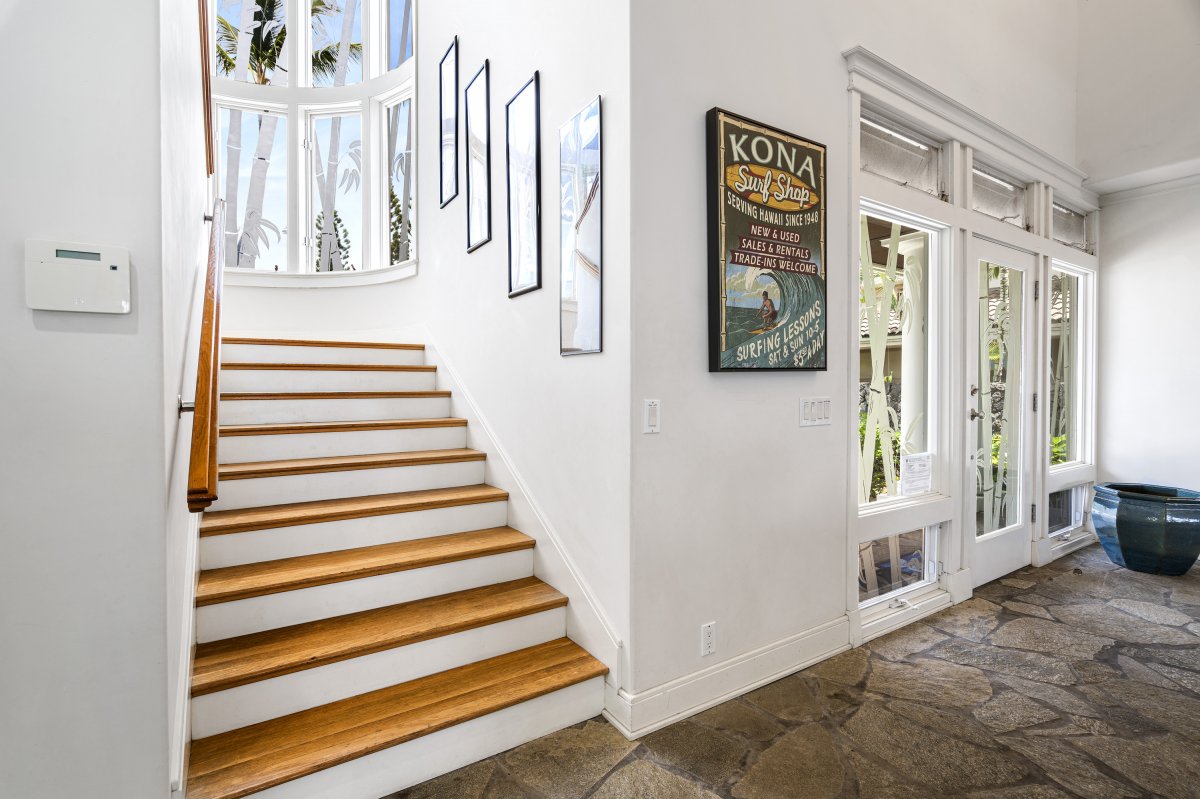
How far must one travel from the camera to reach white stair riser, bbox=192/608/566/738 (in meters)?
1.75

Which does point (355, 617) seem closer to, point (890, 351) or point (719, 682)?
point (719, 682)

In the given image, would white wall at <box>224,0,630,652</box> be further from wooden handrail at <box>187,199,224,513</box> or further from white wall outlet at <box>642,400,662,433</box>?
wooden handrail at <box>187,199,224,513</box>

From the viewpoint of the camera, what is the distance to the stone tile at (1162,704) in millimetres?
2045

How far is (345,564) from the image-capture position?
2234mm

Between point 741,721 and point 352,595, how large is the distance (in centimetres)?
151

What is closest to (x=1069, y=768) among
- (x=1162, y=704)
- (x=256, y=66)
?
(x=1162, y=704)

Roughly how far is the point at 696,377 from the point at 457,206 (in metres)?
2.32

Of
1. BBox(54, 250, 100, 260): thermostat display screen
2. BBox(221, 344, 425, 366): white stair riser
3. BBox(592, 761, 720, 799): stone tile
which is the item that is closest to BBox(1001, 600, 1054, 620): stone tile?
BBox(592, 761, 720, 799): stone tile

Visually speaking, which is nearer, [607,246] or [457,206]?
[607,246]

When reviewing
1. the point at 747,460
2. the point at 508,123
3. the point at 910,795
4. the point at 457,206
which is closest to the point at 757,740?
the point at 910,795

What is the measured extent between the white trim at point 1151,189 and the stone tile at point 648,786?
16.8 ft

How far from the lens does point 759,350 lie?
2.24m

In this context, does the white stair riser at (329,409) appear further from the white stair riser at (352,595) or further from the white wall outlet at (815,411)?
the white wall outlet at (815,411)

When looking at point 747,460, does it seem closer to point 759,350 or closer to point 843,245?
point 759,350
